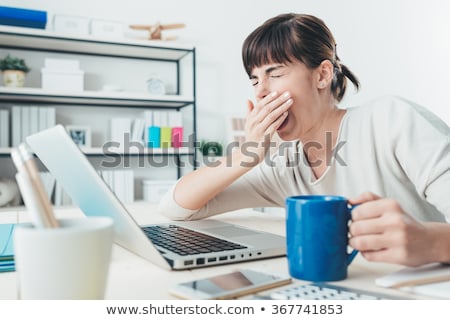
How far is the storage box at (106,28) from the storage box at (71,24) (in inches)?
1.7

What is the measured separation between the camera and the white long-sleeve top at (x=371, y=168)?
861mm

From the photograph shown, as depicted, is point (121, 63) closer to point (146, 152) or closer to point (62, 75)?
point (62, 75)

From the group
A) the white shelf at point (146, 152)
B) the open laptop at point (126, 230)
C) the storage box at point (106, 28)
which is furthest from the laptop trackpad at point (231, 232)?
the storage box at point (106, 28)

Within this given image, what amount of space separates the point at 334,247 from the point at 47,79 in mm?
2400

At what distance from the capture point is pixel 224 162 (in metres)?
1.02

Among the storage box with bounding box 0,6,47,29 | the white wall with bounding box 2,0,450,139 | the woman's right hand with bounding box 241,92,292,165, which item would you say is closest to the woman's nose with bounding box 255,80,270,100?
the woman's right hand with bounding box 241,92,292,165

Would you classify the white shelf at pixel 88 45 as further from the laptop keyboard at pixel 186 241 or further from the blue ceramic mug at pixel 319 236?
the blue ceramic mug at pixel 319 236

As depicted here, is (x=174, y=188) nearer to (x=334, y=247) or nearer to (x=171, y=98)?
(x=334, y=247)

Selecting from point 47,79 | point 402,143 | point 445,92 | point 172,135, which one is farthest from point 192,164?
point 402,143

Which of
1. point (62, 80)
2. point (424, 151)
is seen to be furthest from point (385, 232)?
point (62, 80)

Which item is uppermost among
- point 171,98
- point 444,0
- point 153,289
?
point 444,0

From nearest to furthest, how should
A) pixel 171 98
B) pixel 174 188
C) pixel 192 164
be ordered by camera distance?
pixel 174 188 < pixel 171 98 < pixel 192 164

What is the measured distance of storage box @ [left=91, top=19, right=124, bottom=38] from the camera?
8.75 ft
